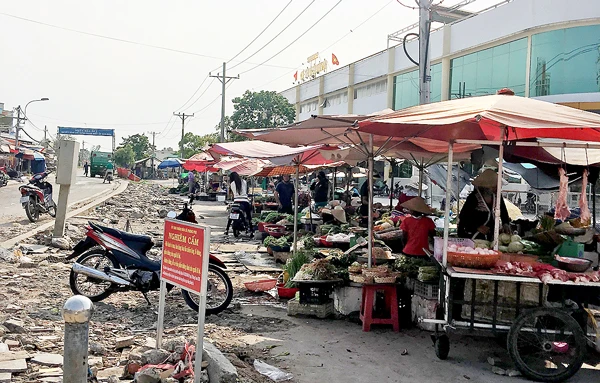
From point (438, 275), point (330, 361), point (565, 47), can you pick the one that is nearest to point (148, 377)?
point (330, 361)

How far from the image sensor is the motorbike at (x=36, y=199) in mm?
15266

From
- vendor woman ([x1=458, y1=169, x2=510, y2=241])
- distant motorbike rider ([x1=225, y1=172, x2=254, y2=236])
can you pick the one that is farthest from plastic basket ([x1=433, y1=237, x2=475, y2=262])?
distant motorbike rider ([x1=225, y1=172, x2=254, y2=236])

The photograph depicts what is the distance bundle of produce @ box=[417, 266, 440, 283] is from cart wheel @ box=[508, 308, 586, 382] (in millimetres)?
1169

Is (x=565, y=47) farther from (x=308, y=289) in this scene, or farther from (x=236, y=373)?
(x=236, y=373)

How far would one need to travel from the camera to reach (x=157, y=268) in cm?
741

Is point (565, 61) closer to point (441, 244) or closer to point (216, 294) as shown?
point (441, 244)

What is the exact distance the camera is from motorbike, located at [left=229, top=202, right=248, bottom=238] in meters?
15.2

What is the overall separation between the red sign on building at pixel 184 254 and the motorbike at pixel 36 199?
39.3 ft

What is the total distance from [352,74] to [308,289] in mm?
39858

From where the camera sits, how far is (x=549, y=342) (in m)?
5.35

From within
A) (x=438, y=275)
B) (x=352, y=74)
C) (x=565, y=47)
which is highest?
(x=352, y=74)

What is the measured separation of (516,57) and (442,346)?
25091mm

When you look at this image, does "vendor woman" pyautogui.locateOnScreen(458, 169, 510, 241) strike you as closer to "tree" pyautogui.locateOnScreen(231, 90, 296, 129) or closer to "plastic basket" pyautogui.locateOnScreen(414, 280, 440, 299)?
"plastic basket" pyautogui.locateOnScreen(414, 280, 440, 299)

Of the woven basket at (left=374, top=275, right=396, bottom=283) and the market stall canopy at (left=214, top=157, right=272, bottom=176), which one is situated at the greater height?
the market stall canopy at (left=214, top=157, right=272, bottom=176)
